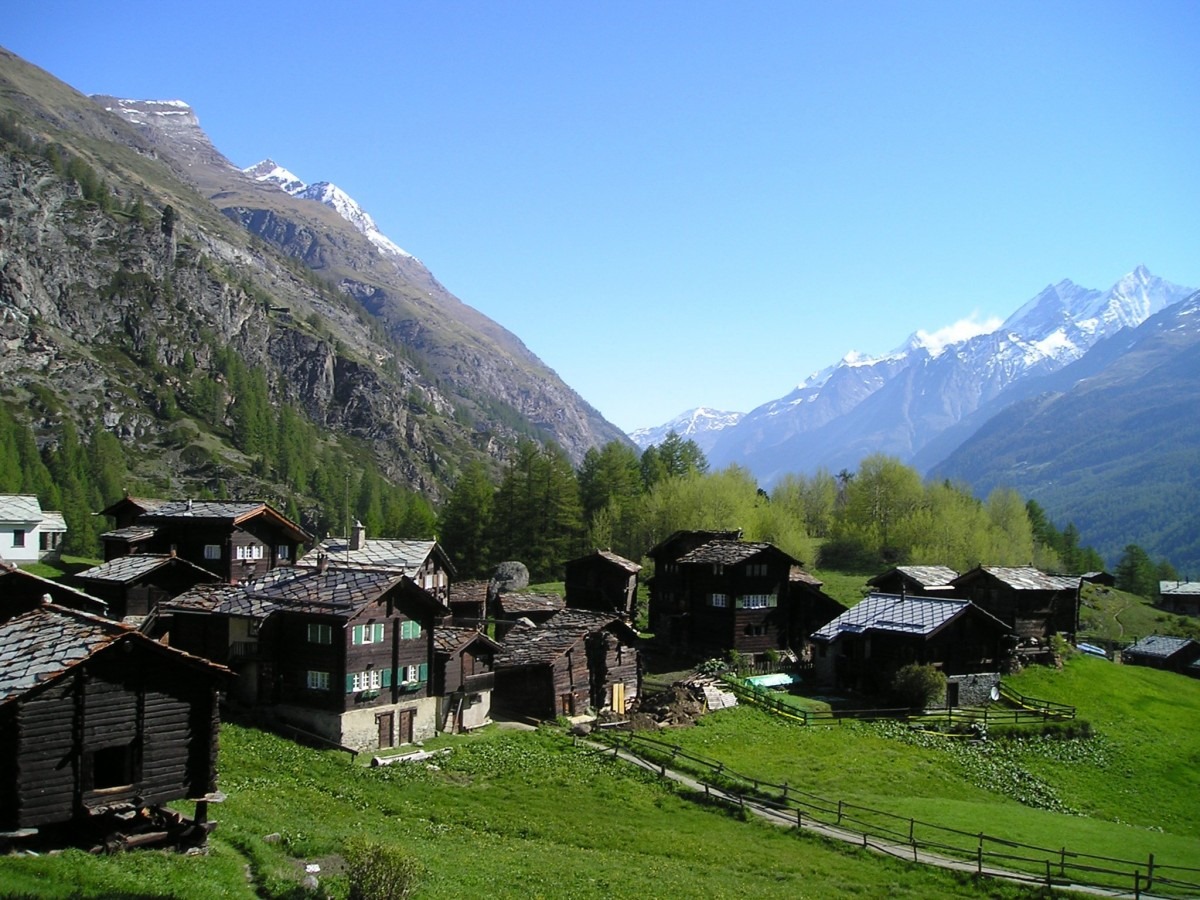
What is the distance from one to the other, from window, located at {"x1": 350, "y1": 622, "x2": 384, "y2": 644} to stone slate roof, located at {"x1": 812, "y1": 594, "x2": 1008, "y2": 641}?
3402 cm

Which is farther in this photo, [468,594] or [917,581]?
[917,581]

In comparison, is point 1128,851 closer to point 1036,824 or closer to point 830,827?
point 1036,824

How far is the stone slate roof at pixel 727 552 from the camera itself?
70688mm

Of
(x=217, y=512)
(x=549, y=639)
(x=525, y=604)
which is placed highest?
(x=217, y=512)

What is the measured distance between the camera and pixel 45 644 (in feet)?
80.8

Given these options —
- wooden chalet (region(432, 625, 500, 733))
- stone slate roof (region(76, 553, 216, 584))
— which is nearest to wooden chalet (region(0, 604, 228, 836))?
wooden chalet (region(432, 625, 500, 733))

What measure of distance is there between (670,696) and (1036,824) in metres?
22.8

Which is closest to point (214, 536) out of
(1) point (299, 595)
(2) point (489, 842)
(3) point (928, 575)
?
(1) point (299, 595)

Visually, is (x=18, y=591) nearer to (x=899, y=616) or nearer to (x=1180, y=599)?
(x=899, y=616)

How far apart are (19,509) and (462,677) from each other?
189 ft

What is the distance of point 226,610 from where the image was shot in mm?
46000

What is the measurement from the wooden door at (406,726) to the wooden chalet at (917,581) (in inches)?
1860

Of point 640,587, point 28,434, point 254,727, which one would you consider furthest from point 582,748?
point 28,434

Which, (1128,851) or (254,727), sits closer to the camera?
(1128,851)
